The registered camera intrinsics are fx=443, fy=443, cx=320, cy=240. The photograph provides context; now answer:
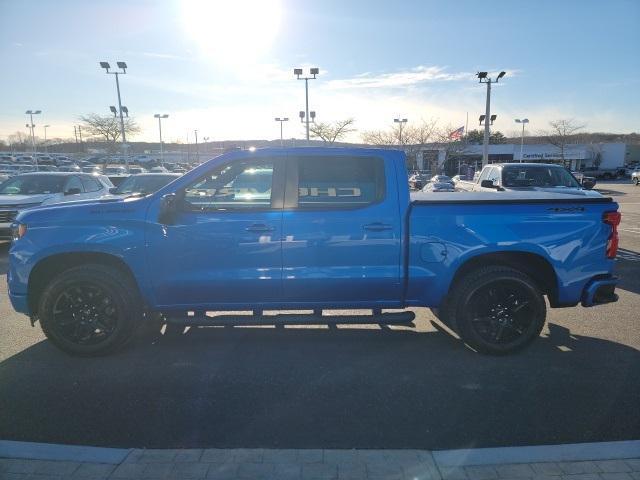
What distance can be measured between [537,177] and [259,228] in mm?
8890

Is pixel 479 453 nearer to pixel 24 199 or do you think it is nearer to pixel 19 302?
pixel 19 302

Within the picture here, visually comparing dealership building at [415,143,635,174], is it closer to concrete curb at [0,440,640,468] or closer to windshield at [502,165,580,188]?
windshield at [502,165,580,188]

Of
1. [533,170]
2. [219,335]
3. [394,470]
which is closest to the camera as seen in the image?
[394,470]

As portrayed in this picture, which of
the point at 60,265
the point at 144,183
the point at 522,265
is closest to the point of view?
the point at 60,265

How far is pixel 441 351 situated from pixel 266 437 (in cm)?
219

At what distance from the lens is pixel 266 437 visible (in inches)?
118

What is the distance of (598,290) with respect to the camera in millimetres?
4340

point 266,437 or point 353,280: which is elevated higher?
point 353,280

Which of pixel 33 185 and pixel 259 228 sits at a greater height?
pixel 33 185

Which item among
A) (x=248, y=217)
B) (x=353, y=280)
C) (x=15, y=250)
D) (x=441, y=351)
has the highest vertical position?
(x=248, y=217)

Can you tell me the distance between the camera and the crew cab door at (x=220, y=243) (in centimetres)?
409

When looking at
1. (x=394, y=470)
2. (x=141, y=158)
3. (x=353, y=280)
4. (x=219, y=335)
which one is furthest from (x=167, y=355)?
(x=141, y=158)

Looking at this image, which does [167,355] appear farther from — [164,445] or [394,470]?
[394,470]

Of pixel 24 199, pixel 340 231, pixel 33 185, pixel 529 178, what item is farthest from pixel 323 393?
pixel 33 185
